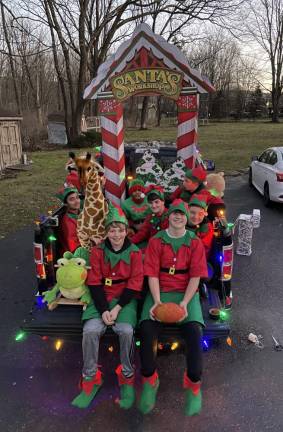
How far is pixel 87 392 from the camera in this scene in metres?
3.22

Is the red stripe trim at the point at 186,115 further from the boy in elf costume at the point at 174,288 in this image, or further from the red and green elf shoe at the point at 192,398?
the red and green elf shoe at the point at 192,398

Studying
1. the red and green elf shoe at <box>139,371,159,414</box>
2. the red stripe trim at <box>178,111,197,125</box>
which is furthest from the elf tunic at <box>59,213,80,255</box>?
the red stripe trim at <box>178,111,197,125</box>

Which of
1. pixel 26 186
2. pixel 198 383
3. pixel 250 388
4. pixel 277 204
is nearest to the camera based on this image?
pixel 198 383

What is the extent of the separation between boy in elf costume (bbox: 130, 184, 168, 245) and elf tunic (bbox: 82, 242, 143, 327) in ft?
2.98

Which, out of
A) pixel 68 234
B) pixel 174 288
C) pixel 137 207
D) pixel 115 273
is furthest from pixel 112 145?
pixel 174 288

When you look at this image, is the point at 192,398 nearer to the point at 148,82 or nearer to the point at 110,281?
the point at 110,281

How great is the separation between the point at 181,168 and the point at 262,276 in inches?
85.5

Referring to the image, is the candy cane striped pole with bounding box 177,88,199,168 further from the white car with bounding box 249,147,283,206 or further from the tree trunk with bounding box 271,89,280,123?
the tree trunk with bounding box 271,89,280,123

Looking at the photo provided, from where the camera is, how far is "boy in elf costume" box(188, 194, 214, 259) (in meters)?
3.98

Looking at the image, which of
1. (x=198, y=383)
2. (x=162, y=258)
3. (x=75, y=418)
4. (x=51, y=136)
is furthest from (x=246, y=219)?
(x=51, y=136)

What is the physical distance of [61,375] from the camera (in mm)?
3615

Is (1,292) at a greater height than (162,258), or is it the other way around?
(162,258)

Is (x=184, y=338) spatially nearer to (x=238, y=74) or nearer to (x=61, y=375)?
(x=61, y=375)

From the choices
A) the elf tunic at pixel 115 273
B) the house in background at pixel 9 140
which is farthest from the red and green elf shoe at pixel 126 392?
the house in background at pixel 9 140
